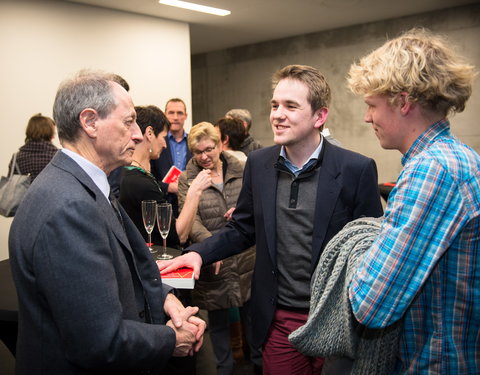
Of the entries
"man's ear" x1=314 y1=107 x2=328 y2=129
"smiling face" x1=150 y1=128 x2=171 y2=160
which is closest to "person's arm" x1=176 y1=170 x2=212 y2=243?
"smiling face" x1=150 y1=128 x2=171 y2=160

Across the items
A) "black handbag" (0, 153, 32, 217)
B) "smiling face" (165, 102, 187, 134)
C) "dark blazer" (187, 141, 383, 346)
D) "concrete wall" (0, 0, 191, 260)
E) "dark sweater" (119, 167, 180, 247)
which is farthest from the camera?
"concrete wall" (0, 0, 191, 260)

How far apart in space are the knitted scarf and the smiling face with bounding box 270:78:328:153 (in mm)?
780

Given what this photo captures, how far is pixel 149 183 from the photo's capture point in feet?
7.88

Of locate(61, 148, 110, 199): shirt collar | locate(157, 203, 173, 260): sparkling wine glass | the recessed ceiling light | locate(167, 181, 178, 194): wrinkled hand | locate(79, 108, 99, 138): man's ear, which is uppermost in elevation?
the recessed ceiling light

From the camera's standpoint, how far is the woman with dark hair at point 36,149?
4145 mm

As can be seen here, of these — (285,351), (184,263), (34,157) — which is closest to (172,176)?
(34,157)

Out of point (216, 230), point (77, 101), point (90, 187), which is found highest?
point (77, 101)

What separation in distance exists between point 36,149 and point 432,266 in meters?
3.96

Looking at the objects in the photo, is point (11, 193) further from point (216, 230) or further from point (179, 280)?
point (179, 280)

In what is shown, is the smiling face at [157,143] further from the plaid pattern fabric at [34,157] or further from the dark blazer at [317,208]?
the plaid pattern fabric at [34,157]

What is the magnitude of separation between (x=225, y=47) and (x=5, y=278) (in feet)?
27.6

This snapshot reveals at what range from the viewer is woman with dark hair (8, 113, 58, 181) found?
414 cm

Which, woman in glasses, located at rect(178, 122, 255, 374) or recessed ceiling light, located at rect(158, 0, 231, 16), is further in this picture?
recessed ceiling light, located at rect(158, 0, 231, 16)

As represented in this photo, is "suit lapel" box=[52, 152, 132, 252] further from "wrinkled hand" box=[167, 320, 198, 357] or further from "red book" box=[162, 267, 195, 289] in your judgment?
"red book" box=[162, 267, 195, 289]
